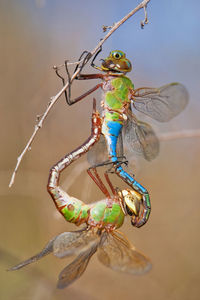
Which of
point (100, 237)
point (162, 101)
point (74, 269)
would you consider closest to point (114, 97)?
point (162, 101)

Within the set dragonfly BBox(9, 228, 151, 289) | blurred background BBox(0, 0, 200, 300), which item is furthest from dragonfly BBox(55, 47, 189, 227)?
blurred background BBox(0, 0, 200, 300)

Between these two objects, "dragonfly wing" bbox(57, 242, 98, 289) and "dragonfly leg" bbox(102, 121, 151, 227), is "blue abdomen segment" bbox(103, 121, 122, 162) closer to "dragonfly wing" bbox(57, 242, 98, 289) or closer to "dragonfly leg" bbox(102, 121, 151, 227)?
"dragonfly leg" bbox(102, 121, 151, 227)

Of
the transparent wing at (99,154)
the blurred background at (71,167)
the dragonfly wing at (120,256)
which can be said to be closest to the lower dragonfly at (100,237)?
the dragonfly wing at (120,256)

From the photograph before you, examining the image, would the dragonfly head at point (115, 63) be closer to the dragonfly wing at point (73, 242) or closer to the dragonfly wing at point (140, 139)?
the dragonfly wing at point (140, 139)

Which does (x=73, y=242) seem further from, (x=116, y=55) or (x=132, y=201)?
(x=116, y=55)

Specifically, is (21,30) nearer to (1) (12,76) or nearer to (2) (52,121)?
(1) (12,76)

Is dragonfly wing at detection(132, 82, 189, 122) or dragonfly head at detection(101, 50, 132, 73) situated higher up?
dragonfly head at detection(101, 50, 132, 73)
